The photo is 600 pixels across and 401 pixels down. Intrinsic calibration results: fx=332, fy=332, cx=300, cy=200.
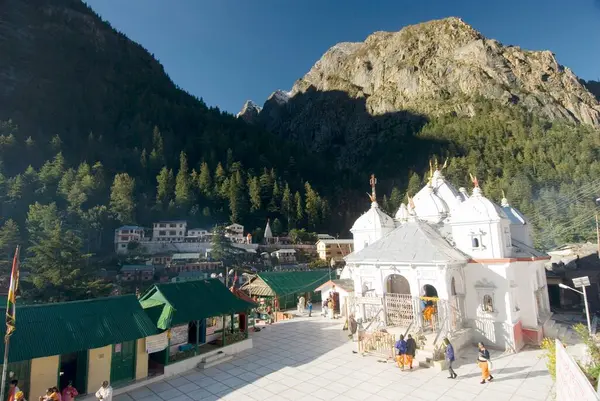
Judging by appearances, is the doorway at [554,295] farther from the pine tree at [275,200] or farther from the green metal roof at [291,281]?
the pine tree at [275,200]

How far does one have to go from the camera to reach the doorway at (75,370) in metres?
10.8

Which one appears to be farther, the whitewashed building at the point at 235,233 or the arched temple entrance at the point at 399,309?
the whitewashed building at the point at 235,233

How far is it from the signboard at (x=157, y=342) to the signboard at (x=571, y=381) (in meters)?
12.5

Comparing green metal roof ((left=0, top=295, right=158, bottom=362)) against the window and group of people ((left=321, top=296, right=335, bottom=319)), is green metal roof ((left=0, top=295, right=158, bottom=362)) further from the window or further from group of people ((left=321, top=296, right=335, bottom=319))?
the window

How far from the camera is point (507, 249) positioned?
16.8m

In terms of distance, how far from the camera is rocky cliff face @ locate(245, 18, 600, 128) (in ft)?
326

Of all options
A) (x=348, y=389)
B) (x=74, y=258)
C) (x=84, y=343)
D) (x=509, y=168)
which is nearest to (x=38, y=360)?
(x=84, y=343)

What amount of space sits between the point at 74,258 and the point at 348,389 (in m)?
32.5

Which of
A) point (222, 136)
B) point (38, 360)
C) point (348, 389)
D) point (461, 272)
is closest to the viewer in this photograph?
point (38, 360)

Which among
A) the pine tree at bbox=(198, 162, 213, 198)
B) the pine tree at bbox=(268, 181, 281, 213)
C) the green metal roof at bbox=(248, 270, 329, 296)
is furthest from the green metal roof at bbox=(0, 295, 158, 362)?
the pine tree at bbox=(268, 181, 281, 213)

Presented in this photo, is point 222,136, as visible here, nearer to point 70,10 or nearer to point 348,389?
point 70,10

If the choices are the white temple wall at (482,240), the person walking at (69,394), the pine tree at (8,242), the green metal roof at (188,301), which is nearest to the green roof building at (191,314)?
the green metal roof at (188,301)

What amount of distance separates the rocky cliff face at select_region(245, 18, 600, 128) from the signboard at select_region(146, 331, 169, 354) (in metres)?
114

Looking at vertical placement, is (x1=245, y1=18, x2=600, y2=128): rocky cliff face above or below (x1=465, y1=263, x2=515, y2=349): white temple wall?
above
